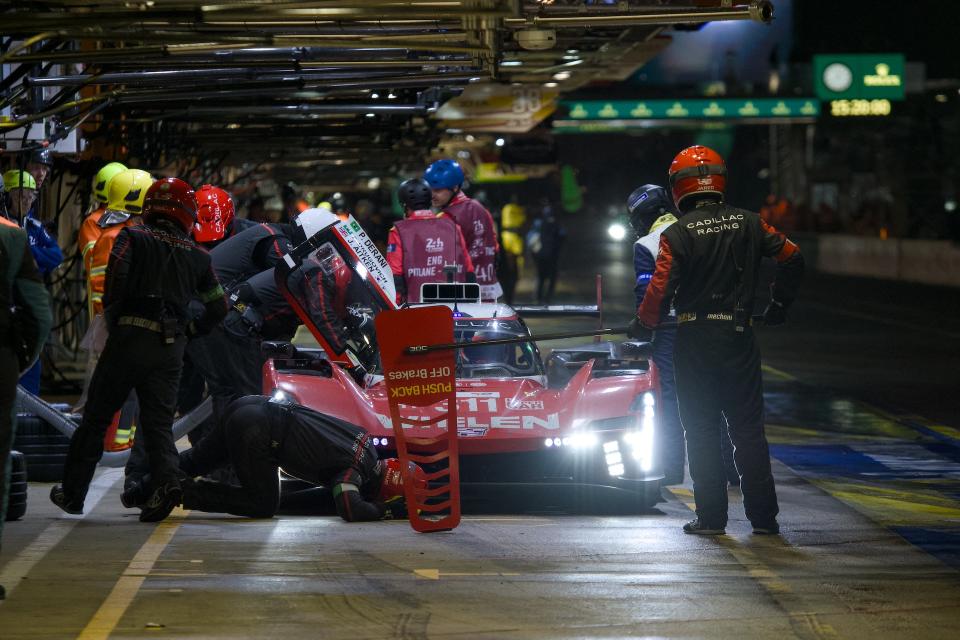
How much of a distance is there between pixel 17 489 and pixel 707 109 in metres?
48.4

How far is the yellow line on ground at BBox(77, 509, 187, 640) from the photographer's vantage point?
6.34 meters

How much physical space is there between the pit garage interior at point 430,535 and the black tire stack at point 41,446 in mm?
368

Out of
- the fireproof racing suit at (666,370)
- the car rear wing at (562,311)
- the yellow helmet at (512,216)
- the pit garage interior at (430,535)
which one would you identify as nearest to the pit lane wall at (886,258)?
the yellow helmet at (512,216)

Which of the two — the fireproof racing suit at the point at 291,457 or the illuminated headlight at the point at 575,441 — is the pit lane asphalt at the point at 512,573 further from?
the illuminated headlight at the point at 575,441

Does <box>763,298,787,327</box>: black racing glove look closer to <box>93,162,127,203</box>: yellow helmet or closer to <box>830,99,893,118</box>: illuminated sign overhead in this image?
<box>93,162,127,203</box>: yellow helmet

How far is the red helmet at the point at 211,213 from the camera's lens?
10945 millimetres

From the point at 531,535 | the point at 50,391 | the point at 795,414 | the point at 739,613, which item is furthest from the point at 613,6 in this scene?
the point at 50,391

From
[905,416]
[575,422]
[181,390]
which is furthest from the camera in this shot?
[905,416]

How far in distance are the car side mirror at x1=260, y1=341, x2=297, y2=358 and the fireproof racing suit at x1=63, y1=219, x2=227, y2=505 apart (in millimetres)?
1048

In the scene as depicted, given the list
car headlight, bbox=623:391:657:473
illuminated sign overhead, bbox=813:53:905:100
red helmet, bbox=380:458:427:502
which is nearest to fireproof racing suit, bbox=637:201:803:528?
car headlight, bbox=623:391:657:473

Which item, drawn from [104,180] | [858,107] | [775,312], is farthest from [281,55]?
[858,107]

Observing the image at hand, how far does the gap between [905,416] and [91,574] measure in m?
9.13

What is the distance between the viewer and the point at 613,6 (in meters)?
9.52

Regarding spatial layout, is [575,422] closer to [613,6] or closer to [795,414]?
[613,6]
